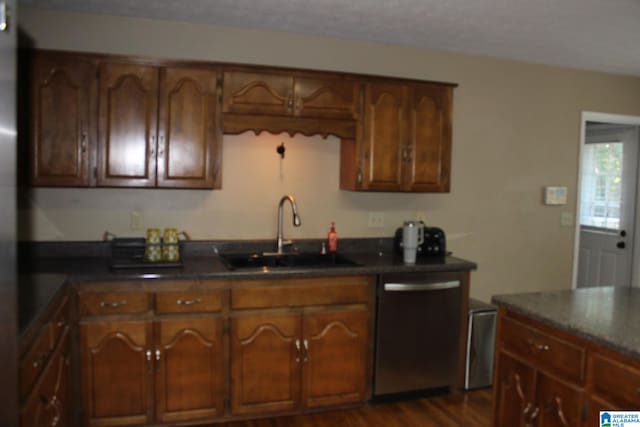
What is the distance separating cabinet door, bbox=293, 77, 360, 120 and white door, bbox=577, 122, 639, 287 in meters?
2.77

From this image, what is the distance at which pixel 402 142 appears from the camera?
3.40m

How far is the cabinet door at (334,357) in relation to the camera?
2.96m

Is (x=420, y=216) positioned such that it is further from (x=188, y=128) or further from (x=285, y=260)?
(x=188, y=128)

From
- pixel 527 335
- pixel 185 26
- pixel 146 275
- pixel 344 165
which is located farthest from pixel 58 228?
pixel 527 335

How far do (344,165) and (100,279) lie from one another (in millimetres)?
1787

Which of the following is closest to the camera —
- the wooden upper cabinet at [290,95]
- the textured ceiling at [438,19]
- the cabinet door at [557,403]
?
the cabinet door at [557,403]

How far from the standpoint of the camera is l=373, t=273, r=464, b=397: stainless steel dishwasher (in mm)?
3074

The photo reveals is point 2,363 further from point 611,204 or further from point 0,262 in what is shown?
point 611,204

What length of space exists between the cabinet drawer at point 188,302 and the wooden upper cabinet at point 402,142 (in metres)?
1.24

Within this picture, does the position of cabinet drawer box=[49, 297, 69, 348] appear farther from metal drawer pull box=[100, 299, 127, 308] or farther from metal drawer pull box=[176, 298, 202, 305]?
metal drawer pull box=[176, 298, 202, 305]

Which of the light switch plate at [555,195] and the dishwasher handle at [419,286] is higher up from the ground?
the light switch plate at [555,195]

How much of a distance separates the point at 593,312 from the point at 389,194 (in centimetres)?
188

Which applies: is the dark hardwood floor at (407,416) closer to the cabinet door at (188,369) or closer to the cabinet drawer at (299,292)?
the cabinet door at (188,369)

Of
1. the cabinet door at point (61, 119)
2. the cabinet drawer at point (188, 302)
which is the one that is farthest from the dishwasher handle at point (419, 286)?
the cabinet door at point (61, 119)
